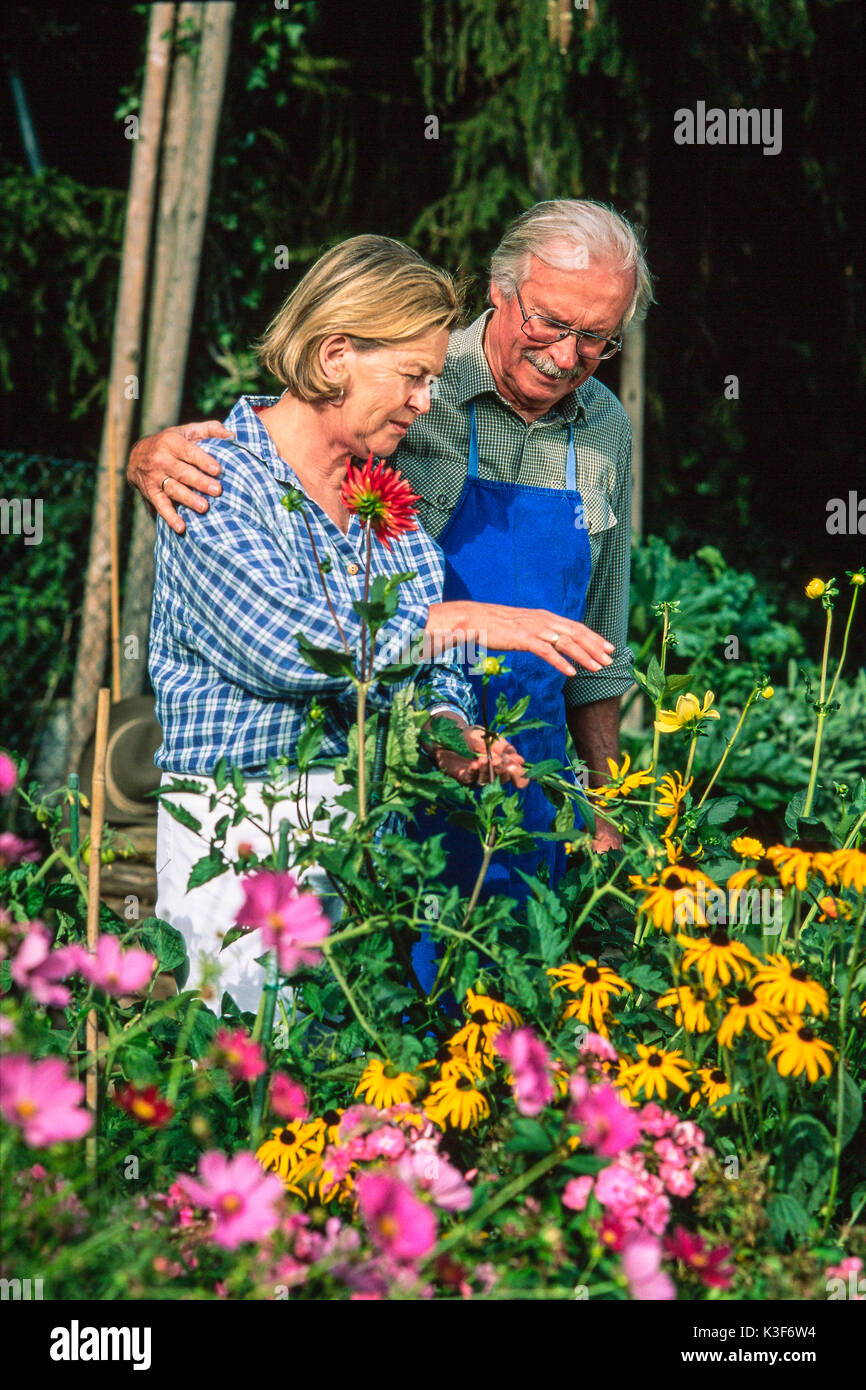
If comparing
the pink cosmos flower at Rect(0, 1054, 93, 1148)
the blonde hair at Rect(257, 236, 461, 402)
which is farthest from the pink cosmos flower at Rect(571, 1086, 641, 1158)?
the blonde hair at Rect(257, 236, 461, 402)

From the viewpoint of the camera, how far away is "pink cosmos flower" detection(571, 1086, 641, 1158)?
36.7 inches

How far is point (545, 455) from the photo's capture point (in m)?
2.10

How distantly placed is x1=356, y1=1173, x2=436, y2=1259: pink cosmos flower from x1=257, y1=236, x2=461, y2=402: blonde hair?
1.06 meters

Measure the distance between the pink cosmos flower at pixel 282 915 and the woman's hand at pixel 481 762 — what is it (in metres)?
0.34

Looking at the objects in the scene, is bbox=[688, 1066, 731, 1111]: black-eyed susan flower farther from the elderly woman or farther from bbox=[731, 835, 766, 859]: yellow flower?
the elderly woman

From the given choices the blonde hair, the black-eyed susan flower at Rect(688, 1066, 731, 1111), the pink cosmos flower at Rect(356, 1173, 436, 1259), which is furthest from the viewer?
the blonde hair

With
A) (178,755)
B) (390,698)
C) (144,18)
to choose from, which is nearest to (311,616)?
(390,698)

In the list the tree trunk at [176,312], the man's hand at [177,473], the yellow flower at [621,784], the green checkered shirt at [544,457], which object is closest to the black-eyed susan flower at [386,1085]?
the yellow flower at [621,784]

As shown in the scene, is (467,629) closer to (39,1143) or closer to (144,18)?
(39,1143)

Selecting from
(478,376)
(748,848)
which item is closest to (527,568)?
(478,376)

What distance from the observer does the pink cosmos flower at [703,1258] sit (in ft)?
3.10

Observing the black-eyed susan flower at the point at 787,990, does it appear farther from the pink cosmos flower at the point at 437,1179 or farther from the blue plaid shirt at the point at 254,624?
the blue plaid shirt at the point at 254,624

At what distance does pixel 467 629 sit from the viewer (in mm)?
1463

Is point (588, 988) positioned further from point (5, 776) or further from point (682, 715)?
point (5, 776)
